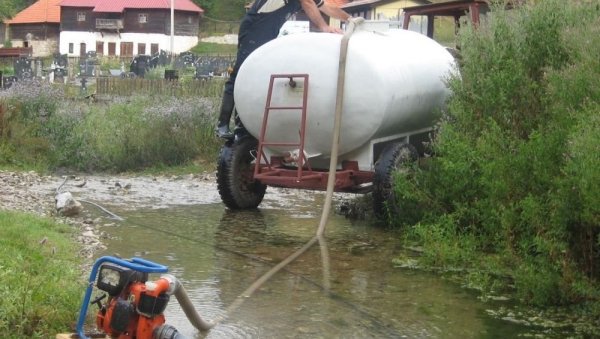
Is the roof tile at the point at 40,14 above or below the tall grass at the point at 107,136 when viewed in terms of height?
above

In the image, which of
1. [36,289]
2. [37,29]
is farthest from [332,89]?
[37,29]

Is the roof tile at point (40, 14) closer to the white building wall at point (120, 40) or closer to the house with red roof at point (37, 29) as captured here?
the house with red roof at point (37, 29)

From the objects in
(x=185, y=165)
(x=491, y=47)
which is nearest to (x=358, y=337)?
(x=491, y=47)

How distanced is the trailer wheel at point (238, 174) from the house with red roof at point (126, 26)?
67440mm

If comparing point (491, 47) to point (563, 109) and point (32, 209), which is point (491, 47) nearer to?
point (563, 109)

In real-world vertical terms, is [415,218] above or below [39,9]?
below

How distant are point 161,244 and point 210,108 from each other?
7.29 metres

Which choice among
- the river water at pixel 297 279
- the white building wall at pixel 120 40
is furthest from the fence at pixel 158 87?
the white building wall at pixel 120 40

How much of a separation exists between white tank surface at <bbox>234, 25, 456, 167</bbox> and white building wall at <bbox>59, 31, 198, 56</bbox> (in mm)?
68706

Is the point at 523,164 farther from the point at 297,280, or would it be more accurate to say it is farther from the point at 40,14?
the point at 40,14

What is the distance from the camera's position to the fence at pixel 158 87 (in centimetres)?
2053

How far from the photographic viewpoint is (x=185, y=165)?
1541 cm

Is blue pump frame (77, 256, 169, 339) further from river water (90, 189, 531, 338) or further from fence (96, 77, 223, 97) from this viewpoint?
fence (96, 77, 223, 97)

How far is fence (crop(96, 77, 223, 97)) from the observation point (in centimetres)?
2053
